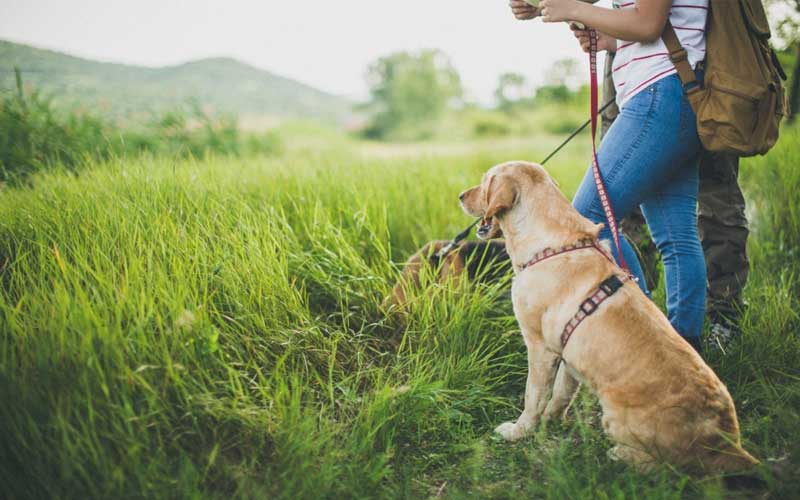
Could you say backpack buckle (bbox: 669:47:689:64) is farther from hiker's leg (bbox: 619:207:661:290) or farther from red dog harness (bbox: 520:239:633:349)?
hiker's leg (bbox: 619:207:661:290)

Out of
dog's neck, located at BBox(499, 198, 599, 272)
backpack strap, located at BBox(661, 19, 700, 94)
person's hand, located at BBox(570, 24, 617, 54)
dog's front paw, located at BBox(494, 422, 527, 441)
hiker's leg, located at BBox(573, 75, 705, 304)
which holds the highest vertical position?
A: person's hand, located at BBox(570, 24, 617, 54)

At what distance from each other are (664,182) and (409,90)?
25576 millimetres

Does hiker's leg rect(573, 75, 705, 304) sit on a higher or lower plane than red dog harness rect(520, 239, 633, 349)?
higher

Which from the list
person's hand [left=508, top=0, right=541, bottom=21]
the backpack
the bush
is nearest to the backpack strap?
the backpack

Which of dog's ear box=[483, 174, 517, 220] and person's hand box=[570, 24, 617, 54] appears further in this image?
person's hand box=[570, 24, 617, 54]

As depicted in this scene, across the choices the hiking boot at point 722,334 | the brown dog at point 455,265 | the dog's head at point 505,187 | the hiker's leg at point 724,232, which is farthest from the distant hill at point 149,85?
the hiking boot at point 722,334

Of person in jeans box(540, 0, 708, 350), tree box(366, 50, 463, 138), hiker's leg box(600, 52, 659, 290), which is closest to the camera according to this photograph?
person in jeans box(540, 0, 708, 350)

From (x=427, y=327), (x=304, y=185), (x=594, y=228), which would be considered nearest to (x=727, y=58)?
(x=594, y=228)

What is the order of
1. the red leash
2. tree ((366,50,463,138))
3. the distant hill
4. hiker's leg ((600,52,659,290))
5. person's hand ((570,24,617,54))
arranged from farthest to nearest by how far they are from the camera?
tree ((366,50,463,138)), the distant hill, hiker's leg ((600,52,659,290)), person's hand ((570,24,617,54)), the red leash

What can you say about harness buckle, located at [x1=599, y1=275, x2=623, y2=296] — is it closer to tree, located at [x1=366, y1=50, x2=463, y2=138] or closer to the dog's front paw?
the dog's front paw

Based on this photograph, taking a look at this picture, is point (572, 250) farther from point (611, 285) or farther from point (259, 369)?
point (259, 369)

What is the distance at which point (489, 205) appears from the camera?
232 cm

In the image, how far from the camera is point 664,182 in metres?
2.31

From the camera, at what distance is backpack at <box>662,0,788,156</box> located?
6.70ft
